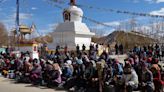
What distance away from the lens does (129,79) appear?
482 inches

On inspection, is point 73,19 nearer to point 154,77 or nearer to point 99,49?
point 99,49

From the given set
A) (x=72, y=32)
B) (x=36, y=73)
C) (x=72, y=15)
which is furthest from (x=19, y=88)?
(x=72, y=15)

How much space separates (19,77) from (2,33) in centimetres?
5745

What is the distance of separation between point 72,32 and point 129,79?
80.6ft

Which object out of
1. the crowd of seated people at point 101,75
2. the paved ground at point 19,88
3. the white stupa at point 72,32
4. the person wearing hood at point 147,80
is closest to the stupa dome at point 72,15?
the white stupa at point 72,32

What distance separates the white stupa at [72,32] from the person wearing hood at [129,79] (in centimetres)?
2221

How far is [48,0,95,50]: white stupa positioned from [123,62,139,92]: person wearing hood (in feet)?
72.9

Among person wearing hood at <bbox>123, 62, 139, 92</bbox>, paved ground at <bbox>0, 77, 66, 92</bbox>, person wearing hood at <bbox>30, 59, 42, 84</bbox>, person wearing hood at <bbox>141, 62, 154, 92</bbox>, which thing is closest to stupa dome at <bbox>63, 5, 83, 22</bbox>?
person wearing hood at <bbox>30, 59, 42, 84</bbox>

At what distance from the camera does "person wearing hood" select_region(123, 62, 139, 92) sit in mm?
12000

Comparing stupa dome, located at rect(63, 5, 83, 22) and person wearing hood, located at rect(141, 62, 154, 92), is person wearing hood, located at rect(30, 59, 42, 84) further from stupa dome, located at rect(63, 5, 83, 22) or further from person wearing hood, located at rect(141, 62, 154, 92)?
stupa dome, located at rect(63, 5, 83, 22)

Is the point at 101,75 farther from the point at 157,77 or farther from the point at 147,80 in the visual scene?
the point at 157,77

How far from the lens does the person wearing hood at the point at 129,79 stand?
1200cm

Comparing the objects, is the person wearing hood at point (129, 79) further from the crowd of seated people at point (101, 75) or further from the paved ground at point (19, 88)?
the paved ground at point (19, 88)

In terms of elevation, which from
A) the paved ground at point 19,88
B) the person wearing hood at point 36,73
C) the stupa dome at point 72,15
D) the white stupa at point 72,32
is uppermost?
A: the stupa dome at point 72,15
